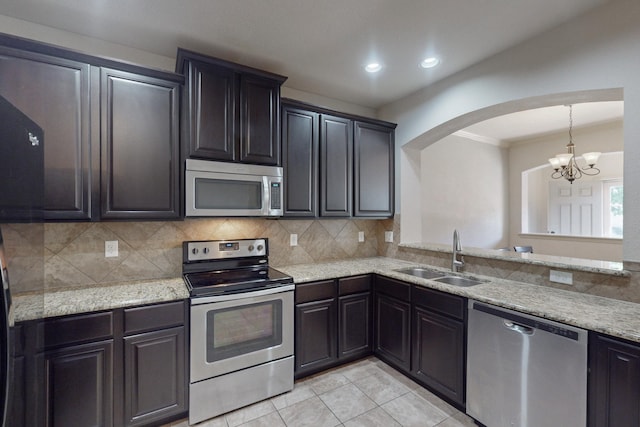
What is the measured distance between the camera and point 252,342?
222 centimetres

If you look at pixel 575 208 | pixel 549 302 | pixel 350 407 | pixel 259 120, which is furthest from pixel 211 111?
pixel 575 208

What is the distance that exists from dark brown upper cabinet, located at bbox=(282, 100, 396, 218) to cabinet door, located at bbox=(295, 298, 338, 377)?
89cm

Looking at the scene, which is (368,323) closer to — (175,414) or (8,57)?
(175,414)

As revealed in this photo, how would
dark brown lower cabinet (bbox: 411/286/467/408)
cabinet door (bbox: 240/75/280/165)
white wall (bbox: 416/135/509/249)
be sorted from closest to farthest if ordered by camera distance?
dark brown lower cabinet (bbox: 411/286/467/408), cabinet door (bbox: 240/75/280/165), white wall (bbox: 416/135/509/249)

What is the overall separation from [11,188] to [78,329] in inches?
39.8

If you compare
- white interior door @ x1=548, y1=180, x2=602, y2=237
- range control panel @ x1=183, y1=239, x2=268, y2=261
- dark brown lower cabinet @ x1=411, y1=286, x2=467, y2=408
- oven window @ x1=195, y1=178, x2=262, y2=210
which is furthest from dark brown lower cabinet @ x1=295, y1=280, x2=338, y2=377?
white interior door @ x1=548, y1=180, x2=602, y2=237

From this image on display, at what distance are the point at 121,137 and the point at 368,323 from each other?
8.69 ft

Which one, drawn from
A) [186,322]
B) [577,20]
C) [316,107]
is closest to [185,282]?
[186,322]

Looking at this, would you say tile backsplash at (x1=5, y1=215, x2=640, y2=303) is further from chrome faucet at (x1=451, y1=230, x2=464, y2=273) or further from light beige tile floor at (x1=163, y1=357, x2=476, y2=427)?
light beige tile floor at (x1=163, y1=357, x2=476, y2=427)

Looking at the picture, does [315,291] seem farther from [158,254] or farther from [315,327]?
[158,254]

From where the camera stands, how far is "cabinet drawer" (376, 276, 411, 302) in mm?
2516

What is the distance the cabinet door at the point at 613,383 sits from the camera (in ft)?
4.44

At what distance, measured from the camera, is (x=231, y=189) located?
2385mm

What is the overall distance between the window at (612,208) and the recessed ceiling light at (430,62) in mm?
5966
